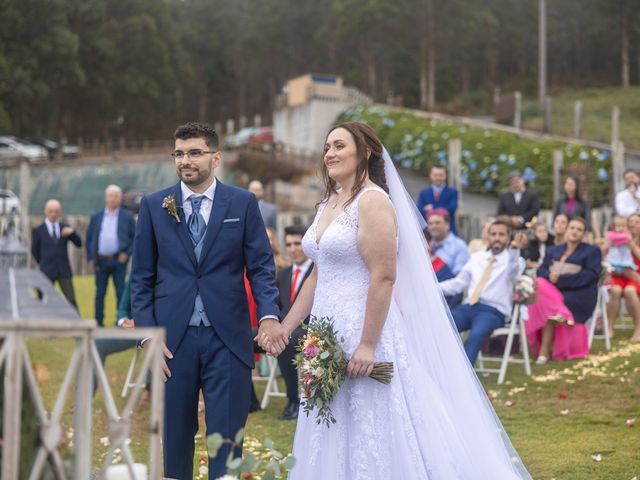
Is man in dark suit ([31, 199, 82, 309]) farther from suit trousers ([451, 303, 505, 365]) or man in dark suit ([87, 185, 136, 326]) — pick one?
suit trousers ([451, 303, 505, 365])

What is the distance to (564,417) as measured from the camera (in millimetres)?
7992

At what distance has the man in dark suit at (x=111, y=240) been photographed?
13.0 m

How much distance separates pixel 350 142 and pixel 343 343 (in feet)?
3.18

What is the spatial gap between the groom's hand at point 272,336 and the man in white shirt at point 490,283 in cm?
490

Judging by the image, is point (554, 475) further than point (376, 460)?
Yes

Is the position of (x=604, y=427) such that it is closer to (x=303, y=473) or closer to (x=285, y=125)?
(x=303, y=473)

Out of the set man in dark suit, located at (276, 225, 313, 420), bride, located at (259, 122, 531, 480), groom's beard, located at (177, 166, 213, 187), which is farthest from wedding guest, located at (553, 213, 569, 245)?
groom's beard, located at (177, 166, 213, 187)

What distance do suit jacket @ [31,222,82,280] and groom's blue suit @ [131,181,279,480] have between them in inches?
337

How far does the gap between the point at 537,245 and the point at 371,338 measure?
8892mm

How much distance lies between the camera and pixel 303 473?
16.3 ft

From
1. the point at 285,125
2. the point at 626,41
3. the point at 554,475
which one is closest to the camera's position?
the point at 554,475

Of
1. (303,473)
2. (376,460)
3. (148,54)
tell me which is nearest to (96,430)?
(303,473)

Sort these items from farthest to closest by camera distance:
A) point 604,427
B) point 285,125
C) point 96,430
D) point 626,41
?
point 626,41
point 285,125
point 604,427
point 96,430

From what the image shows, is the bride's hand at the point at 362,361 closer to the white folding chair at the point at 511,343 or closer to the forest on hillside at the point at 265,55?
the white folding chair at the point at 511,343
